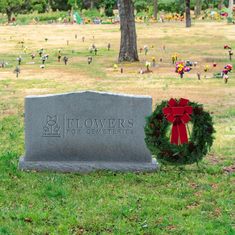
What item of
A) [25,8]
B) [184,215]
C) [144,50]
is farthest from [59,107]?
[25,8]

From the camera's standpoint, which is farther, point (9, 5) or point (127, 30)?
point (9, 5)

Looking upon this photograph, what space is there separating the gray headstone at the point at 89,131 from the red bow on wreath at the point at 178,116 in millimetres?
513

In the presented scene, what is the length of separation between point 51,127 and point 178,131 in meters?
1.85

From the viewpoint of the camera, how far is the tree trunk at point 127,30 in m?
25.3

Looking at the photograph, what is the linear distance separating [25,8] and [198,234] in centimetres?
6285

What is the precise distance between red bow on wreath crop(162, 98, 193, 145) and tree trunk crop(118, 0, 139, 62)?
16440 mm

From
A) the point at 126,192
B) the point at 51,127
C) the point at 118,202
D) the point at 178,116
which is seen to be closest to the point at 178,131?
the point at 178,116

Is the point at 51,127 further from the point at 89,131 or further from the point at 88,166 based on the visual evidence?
the point at 88,166

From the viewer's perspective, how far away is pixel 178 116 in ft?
29.9

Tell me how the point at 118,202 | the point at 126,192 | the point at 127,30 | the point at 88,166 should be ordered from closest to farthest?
the point at 118,202 → the point at 126,192 → the point at 88,166 → the point at 127,30

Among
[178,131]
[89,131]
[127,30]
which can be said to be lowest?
[127,30]

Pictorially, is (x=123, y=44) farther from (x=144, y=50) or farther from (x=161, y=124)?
(x=161, y=124)

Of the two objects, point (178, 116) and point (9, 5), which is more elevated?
point (178, 116)

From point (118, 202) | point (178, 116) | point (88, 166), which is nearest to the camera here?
point (118, 202)
